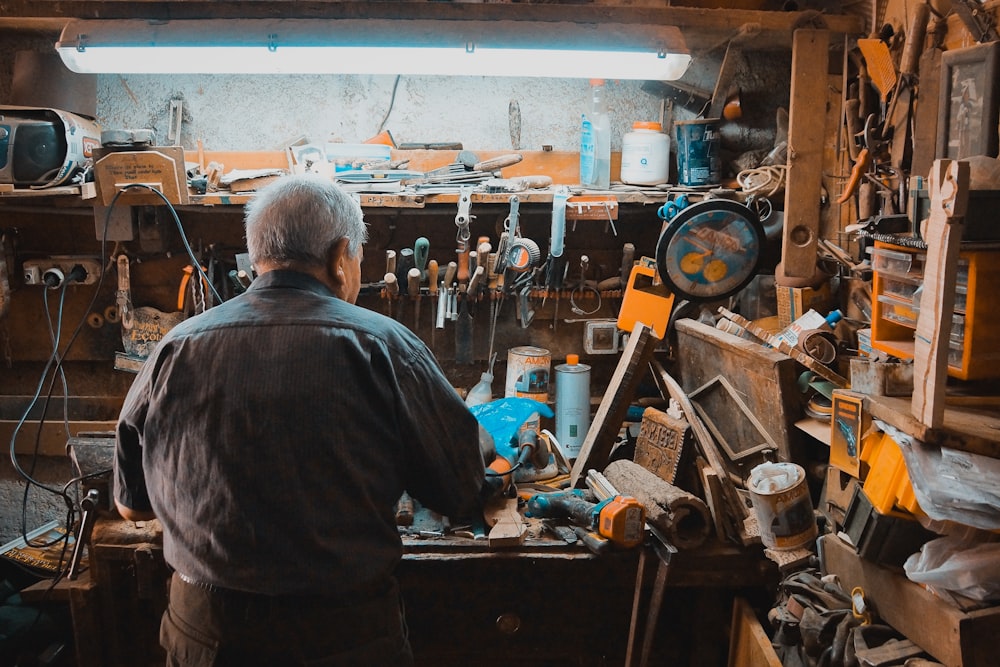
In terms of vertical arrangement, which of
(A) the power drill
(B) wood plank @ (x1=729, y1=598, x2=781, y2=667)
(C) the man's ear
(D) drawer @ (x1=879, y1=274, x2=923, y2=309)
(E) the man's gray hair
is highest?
(E) the man's gray hair

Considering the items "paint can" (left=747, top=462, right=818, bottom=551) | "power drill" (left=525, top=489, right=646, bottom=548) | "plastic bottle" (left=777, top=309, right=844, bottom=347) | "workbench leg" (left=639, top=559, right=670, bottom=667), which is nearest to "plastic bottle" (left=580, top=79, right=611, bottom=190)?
"plastic bottle" (left=777, top=309, right=844, bottom=347)

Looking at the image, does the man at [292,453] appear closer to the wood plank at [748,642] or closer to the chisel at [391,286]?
the wood plank at [748,642]

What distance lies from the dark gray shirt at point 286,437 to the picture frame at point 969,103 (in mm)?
1420

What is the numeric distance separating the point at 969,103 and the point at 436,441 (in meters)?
1.51

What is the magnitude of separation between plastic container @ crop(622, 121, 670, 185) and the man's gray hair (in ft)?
5.81

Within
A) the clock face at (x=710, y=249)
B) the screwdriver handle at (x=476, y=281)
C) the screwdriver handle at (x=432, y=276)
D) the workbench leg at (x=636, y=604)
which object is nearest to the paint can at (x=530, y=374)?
the screwdriver handle at (x=476, y=281)

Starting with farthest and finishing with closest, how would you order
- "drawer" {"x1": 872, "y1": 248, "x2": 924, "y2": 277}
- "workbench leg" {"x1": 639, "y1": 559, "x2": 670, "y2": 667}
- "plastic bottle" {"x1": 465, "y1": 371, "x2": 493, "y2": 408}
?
"plastic bottle" {"x1": 465, "y1": 371, "x2": 493, "y2": 408}
"workbench leg" {"x1": 639, "y1": 559, "x2": 670, "y2": 667}
"drawer" {"x1": 872, "y1": 248, "x2": 924, "y2": 277}

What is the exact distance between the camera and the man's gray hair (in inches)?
64.4

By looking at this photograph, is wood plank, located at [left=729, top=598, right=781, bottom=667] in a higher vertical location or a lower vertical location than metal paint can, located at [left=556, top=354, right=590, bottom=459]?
lower

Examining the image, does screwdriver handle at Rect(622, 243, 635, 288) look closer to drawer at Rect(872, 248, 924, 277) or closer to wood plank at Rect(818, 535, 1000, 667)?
drawer at Rect(872, 248, 924, 277)

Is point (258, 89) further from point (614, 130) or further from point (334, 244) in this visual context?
point (334, 244)

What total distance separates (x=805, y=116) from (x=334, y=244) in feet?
5.86

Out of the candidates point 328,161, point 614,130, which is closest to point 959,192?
point 614,130

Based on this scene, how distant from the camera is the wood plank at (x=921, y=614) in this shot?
62.0 inches
